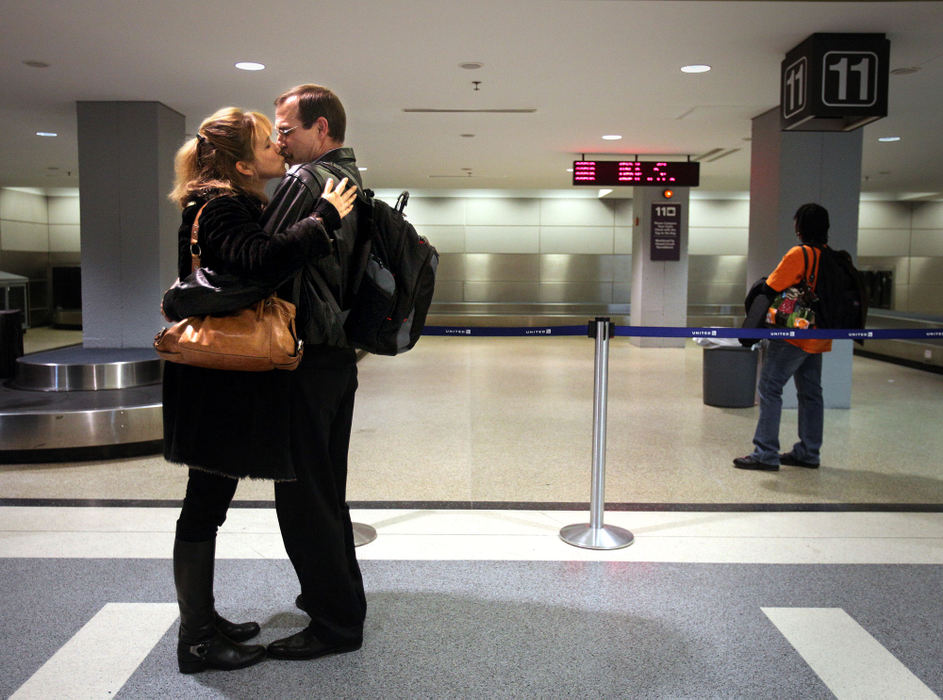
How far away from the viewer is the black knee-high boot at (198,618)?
95.9 inches

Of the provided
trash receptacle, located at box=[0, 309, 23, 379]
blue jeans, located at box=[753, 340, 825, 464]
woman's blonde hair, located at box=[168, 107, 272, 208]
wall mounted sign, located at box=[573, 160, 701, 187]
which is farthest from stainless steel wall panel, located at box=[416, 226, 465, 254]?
woman's blonde hair, located at box=[168, 107, 272, 208]

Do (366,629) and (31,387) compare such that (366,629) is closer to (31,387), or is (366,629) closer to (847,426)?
(31,387)

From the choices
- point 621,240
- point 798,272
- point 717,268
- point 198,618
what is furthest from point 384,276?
A: point 717,268

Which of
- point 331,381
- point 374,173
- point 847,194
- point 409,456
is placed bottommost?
point 409,456

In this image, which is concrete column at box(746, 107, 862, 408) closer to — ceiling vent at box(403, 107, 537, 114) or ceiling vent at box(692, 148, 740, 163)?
ceiling vent at box(403, 107, 537, 114)

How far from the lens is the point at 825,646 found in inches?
106

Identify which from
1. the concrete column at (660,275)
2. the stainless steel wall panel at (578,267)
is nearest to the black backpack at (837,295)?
the concrete column at (660,275)

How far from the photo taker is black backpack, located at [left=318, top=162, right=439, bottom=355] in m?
2.45

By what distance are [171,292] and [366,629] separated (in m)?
1.34

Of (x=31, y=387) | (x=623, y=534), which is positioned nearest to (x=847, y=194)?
(x=623, y=534)

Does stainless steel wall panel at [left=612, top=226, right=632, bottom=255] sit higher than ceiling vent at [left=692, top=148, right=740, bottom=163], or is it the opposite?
ceiling vent at [left=692, top=148, right=740, bottom=163]

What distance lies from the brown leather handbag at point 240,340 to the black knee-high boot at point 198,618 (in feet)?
2.01

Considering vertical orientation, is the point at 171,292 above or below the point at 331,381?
above

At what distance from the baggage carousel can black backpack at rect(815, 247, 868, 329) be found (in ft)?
14.7
